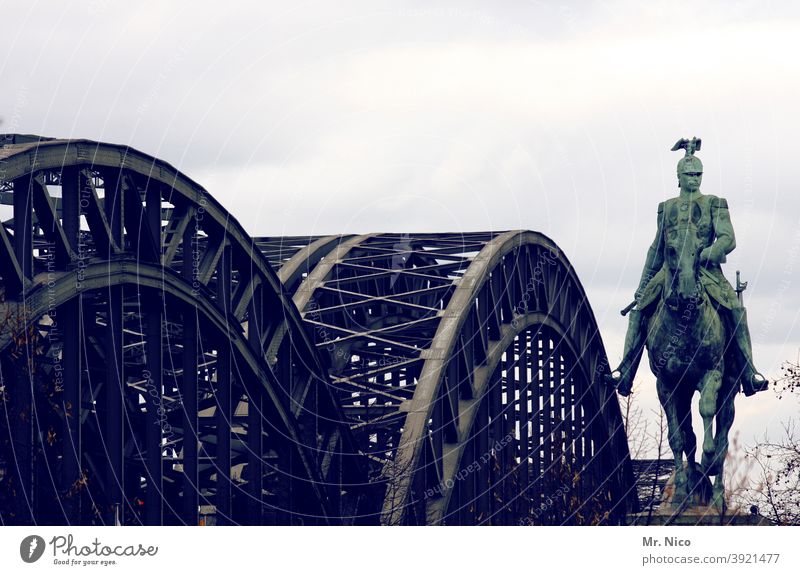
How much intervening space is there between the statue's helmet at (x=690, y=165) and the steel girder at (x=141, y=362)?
858cm

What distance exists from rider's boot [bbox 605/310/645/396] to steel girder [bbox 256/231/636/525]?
4.86 meters

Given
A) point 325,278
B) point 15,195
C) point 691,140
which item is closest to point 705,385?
point 691,140

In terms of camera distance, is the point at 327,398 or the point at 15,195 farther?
the point at 327,398

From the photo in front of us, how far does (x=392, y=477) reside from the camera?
4684 cm

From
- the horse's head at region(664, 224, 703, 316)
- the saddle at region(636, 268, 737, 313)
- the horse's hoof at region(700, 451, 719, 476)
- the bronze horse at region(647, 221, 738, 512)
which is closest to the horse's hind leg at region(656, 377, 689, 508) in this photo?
the bronze horse at region(647, 221, 738, 512)

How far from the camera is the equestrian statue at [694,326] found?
35.9m

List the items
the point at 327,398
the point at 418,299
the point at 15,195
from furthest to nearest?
the point at 418,299 → the point at 327,398 → the point at 15,195

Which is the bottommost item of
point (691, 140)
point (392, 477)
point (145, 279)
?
point (392, 477)

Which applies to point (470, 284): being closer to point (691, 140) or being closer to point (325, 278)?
point (325, 278)

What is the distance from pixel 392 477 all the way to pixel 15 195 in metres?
18.5

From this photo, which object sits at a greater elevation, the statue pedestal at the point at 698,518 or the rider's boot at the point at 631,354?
the rider's boot at the point at 631,354

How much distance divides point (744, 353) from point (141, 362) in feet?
44.2

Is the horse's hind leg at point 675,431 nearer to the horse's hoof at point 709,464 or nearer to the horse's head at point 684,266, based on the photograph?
the horse's hoof at point 709,464

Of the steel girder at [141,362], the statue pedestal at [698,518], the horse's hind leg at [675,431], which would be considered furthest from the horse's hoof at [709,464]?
the steel girder at [141,362]
